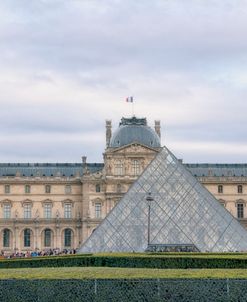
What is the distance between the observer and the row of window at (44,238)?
7962 cm

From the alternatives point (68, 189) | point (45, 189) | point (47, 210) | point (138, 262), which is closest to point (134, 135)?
point (68, 189)

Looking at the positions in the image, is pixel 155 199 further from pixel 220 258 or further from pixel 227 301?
pixel 227 301

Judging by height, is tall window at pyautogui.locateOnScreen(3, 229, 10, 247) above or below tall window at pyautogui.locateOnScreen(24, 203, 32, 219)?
below

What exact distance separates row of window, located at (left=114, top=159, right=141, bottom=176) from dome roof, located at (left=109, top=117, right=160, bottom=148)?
1657 millimetres

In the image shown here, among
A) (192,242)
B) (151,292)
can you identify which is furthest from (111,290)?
(192,242)

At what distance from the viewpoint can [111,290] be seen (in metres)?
16.1

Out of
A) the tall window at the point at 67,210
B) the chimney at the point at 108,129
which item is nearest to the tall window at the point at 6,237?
the tall window at the point at 67,210

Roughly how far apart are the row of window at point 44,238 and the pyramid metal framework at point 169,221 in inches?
1315

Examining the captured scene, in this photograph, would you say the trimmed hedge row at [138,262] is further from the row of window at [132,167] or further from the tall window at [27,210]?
the tall window at [27,210]

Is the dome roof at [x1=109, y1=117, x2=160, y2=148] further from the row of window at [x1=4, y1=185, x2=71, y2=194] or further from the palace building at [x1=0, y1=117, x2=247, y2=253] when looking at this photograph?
the row of window at [x1=4, y1=185, x2=71, y2=194]

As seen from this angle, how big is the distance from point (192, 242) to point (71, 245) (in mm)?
37454

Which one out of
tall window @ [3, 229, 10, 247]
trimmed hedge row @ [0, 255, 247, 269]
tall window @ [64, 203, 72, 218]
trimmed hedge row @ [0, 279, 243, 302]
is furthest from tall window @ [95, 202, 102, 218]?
trimmed hedge row @ [0, 279, 243, 302]

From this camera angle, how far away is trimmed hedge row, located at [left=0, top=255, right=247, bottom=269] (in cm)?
2542

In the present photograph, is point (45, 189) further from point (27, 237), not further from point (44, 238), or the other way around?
point (27, 237)
